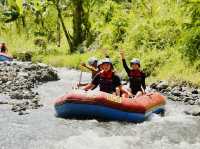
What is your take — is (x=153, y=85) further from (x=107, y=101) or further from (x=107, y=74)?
(x=107, y=101)

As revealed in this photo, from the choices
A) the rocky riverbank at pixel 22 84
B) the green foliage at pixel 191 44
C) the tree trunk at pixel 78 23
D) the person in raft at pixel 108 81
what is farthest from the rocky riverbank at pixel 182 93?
the tree trunk at pixel 78 23

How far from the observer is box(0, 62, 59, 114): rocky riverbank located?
13906 mm

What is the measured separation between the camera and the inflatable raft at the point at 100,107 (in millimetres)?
11672

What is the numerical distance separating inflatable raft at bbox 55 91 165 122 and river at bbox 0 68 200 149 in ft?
0.93

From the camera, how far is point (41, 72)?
21.0 metres

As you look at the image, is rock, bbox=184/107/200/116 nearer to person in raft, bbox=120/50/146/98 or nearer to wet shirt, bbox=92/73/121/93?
person in raft, bbox=120/50/146/98

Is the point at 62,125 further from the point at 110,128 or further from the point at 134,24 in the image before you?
the point at 134,24

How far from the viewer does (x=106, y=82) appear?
1279 cm

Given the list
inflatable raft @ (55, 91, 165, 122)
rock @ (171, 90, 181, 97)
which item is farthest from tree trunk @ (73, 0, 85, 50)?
inflatable raft @ (55, 91, 165, 122)

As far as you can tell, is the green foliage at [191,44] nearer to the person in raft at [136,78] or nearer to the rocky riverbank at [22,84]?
the person in raft at [136,78]

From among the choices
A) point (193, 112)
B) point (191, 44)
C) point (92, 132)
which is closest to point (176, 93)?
point (193, 112)

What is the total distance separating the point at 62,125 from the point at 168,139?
107 inches

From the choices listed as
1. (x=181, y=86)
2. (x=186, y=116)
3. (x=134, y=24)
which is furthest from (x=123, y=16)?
(x=186, y=116)

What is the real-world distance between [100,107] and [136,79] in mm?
2221
